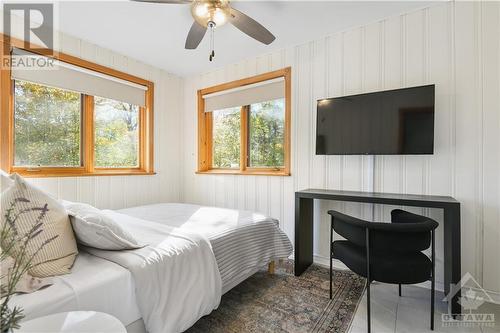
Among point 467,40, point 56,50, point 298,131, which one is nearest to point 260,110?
point 298,131

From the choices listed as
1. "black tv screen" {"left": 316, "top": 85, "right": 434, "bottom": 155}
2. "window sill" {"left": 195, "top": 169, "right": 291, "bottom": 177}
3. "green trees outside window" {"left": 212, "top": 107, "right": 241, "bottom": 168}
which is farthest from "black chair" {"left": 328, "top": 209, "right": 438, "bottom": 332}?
"green trees outside window" {"left": 212, "top": 107, "right": 241, "bottom": 168}

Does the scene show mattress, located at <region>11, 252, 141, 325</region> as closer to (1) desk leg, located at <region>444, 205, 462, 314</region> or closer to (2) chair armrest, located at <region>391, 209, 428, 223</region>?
(2) chair armrest, located at <region>391, 209, 428, 223</region>

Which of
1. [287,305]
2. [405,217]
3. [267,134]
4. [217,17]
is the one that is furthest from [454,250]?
[217,17]

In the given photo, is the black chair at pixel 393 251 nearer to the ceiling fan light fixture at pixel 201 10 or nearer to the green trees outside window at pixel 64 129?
the ceiling fan light fixture at pixel 201 10

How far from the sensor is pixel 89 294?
105 cm

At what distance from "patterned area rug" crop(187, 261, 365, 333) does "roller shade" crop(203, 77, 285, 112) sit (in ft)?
6.79

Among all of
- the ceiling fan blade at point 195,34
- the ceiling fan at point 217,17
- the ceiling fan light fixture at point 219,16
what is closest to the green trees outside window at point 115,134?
the ceiling fan blade at point 195,34

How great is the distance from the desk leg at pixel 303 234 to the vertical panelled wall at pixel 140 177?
2.18m

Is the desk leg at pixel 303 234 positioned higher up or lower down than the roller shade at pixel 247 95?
lower down

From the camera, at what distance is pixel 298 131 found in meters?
2.87

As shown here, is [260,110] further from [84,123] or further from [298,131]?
[84,123]

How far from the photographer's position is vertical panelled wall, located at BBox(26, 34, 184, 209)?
2.65m

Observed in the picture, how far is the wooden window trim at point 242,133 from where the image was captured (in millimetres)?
2922

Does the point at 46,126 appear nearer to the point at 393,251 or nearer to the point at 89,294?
the point at 89,294
